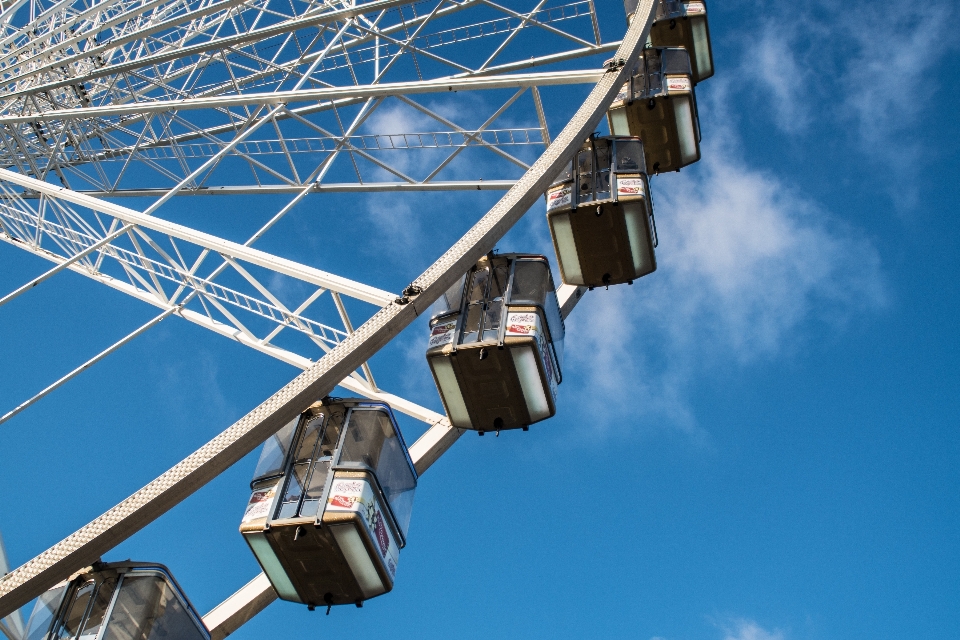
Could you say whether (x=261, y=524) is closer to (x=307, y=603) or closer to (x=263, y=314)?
(x=307, y=603)

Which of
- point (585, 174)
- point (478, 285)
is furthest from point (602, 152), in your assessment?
point (478, 285)

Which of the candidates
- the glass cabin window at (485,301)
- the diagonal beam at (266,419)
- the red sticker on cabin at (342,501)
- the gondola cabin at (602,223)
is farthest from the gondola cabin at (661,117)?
the red sticker on cabin at (342,501)

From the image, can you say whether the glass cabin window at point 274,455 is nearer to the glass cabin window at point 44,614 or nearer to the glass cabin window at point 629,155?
the glass cabin window at point 44,614

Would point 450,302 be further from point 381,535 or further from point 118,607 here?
point 118,607

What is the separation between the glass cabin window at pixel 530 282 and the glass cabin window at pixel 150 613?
3910mm

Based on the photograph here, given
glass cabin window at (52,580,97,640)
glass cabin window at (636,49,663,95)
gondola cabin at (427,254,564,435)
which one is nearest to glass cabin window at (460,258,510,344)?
gondola cabin at (427,254,564,435)

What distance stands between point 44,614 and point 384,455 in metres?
2.94

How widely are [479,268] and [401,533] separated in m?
2.82

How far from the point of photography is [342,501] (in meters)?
7.53

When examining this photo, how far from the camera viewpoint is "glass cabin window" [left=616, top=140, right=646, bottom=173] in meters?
10.9

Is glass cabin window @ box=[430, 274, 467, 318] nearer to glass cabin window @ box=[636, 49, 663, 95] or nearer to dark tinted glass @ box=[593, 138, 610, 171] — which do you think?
dark tinted glass @ box=[593, 138, 610, 171]

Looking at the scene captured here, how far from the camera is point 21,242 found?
16.5m

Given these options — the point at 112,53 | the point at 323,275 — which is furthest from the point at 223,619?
the point at 112,53

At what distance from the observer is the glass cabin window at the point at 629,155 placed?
1085 centimetres
